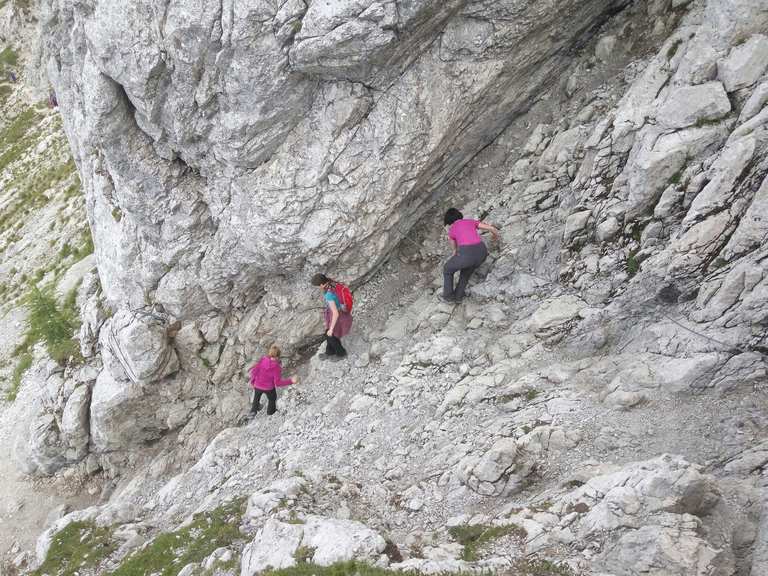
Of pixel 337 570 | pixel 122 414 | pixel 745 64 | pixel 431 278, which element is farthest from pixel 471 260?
pixel 122 414

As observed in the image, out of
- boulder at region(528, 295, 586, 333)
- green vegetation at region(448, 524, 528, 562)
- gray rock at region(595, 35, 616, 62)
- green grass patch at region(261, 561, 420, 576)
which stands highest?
gray rock at region(595, 35, 616, 62)

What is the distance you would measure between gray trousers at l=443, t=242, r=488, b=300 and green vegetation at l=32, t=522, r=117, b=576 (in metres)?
12.0

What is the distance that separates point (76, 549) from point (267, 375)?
289 inches

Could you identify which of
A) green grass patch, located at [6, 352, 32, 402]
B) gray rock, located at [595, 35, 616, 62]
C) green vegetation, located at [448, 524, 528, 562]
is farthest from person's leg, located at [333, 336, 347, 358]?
green grass patch, located at [6, 352, 32, 402]

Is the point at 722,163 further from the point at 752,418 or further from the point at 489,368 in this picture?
the point at 489,368

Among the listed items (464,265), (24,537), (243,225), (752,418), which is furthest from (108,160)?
(752,418)

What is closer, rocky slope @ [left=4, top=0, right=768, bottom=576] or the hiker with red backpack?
rocky slope @ [left=4, top=0, right=768, bottom=576]

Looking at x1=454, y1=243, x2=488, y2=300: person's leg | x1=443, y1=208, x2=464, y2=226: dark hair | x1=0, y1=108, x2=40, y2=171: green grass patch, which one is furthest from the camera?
x1=0, y1=108, x2=40, y2=171: green grass patch

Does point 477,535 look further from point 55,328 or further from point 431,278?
point 55,328

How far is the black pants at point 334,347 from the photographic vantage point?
15406 mm

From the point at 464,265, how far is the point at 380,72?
578 cm

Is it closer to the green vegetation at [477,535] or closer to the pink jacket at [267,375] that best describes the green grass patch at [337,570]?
the green vegetation at [477,535]

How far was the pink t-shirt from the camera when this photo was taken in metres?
13.5

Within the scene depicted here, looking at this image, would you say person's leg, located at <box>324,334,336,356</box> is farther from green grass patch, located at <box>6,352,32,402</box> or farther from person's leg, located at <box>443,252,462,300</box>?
green grass patch, located at <box>6,352,32,402</box>
